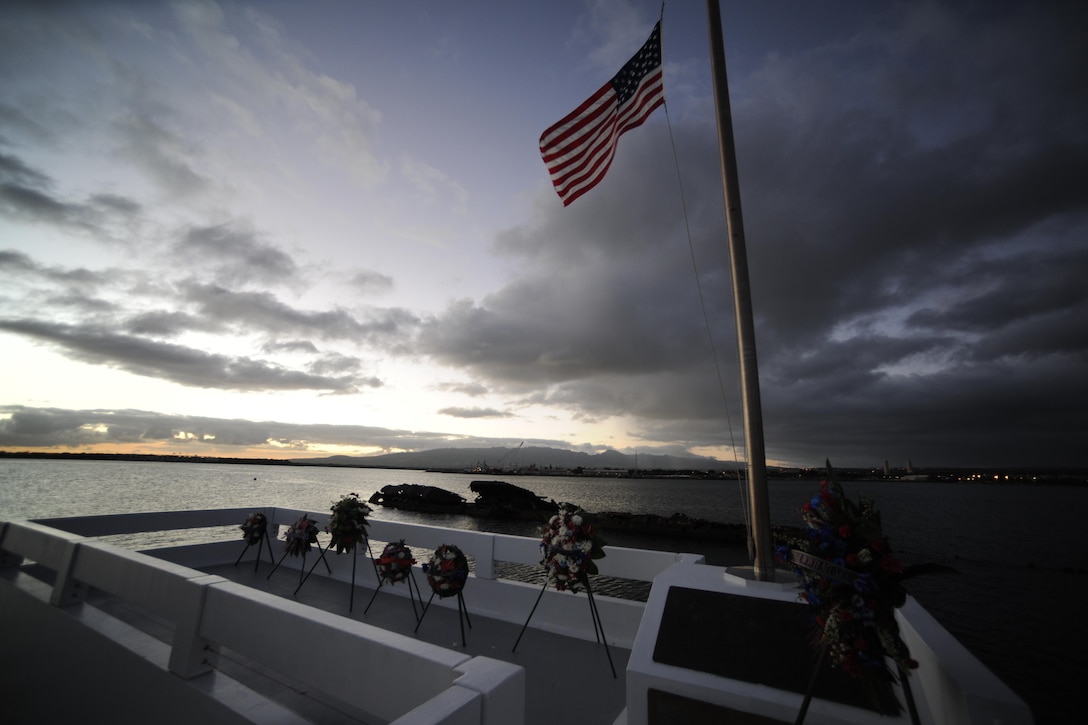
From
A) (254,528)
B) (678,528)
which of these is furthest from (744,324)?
(678,528)

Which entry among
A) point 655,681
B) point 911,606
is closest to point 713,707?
point 655,681

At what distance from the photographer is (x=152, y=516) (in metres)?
7.61

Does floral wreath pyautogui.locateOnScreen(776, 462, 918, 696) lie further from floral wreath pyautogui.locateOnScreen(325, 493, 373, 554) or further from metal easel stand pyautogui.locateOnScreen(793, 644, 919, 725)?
floral wreath pyautogui.locateOnScreen(325, 493, 373, 554)

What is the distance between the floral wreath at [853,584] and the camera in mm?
2324

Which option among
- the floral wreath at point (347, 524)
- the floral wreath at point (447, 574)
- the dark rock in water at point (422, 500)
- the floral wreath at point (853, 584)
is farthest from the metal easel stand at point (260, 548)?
the dark rock in water at point (422, 500)

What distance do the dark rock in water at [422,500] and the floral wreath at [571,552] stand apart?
2552 inches

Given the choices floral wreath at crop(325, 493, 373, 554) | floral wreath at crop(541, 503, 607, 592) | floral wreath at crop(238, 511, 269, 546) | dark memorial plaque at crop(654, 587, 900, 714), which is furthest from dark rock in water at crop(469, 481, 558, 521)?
dark memorial plaque at crop(654, 587, 900, 714)

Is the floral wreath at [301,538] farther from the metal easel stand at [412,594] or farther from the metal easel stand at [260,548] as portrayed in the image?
the metal easel stand at [412,594]

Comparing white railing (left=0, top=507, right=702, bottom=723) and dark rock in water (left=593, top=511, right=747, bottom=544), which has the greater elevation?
white railing (left=0, top=507, right=702, bottom=723)

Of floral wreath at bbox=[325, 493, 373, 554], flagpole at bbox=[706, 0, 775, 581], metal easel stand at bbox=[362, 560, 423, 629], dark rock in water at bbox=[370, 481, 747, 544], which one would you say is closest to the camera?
flagpole at bbox=[706, 0, 775, 581]

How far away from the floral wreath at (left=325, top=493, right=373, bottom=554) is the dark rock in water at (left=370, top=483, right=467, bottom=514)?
6241cm

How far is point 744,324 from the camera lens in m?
4.57

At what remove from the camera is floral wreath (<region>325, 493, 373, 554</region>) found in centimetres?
673

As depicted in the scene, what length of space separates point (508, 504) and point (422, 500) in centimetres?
1647
